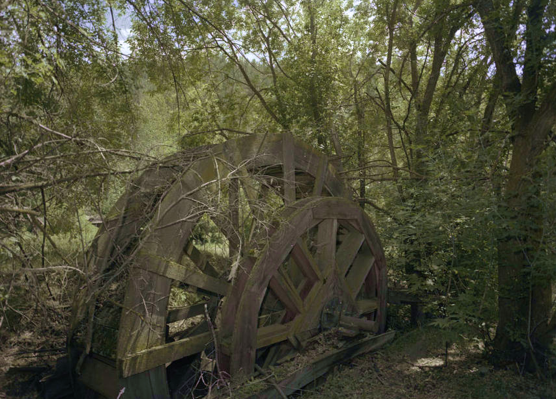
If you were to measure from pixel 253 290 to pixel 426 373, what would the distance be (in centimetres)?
303

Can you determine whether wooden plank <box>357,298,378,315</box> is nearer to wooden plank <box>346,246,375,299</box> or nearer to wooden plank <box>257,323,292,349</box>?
wooden plank <box>346,246,375,299</box>

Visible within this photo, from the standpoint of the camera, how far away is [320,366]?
4.58m

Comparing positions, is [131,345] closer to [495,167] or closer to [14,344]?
[14,344]

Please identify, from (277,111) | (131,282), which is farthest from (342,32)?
(131,282)

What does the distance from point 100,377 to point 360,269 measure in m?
4.06

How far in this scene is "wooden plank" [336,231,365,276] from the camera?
5801 mm

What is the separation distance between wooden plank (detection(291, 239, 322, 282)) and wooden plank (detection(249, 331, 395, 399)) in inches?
37.7

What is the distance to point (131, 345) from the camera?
139 inches

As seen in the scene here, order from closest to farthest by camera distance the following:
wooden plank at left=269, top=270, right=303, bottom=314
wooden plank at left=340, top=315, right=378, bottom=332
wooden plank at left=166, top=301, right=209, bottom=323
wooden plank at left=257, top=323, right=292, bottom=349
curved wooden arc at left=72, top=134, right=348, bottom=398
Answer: curved wooden arc at left=72, top=134, right=348, bottom=398
wooden plank at left=257, top=323, right=292, bottom=349
wooden plank at left=269, top=270, right=303, bottom=314
wooden plank at left=340, top=315, right=378, bottom=332
wooden plank at left=166, top=301, right=209, bottom=323

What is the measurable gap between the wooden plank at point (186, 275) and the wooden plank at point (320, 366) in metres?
1.12

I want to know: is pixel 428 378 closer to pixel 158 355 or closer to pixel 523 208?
pixel 523 208

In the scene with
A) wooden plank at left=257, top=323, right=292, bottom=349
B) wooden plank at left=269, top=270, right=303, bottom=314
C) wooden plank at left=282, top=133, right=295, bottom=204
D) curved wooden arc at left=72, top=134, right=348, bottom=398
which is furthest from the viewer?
wooden plank at left=282, top=133, right=295, bottom=204

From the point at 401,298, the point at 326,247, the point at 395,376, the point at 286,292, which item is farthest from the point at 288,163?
the point at 401,298

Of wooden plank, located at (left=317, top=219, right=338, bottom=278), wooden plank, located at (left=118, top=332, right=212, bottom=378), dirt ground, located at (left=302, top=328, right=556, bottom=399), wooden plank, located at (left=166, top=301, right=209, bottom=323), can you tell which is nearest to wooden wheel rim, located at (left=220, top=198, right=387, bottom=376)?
wooden plank, located at (left=317, top=219, right=338, bottom=278)
